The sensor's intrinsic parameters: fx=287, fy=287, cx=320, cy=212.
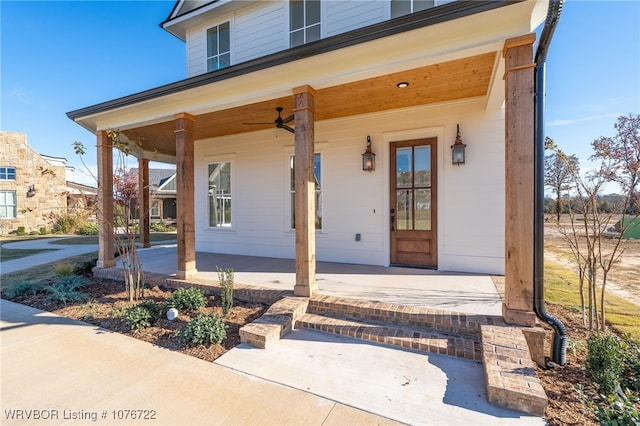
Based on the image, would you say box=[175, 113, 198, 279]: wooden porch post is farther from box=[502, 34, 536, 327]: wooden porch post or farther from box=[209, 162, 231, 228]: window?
box=[502, 34, 536, 327]: wooden porch post

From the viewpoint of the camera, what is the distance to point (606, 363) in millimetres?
2199

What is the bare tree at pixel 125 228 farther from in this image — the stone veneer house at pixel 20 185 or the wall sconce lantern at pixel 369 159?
the stone veneer house at pixel 20 185

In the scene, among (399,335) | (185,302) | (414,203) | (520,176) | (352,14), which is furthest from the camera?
(352,14)

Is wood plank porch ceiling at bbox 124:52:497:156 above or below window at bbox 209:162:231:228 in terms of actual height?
above

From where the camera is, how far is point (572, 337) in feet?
10.2

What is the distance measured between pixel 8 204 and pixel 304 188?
67.1 ft

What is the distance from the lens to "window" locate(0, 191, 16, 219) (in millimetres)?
15531

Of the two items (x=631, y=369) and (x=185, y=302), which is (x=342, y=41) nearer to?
(x=185, y=302)

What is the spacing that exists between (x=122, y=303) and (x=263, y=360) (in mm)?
3009

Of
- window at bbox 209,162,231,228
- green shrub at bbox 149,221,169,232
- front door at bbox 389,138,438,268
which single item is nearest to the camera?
front door at bbox 389,138,438,268

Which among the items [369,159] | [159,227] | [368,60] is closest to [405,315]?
[368,60]

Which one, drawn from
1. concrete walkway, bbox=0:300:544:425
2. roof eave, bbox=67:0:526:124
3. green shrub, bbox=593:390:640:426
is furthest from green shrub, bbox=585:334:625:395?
roof eave, bbox=67:0:526:124

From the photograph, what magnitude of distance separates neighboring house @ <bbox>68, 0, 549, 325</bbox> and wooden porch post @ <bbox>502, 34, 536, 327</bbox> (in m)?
0.01

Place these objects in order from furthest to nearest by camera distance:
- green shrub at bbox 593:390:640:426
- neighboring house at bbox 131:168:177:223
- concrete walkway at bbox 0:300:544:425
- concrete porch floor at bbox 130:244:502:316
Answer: neighboring house at bbox 131:168:177:223 → concrete porch floor at bbox 130:244:502:316 → concrete walkway at bbox 0:300:544:425 → green shrub at bbox 593:390:640:426
